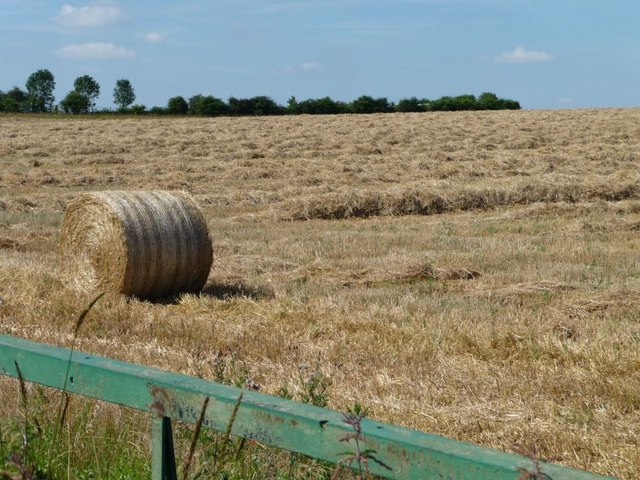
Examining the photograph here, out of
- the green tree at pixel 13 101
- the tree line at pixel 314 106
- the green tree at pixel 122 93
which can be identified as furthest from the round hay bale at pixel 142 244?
the green tree at pixel 122 93

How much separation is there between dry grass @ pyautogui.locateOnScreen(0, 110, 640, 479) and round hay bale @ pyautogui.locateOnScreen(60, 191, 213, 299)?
31cm

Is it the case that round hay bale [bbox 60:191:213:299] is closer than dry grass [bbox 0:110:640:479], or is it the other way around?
dry grass [bbox 0:110:640:479]

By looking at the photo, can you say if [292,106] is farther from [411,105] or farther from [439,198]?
[439,198]

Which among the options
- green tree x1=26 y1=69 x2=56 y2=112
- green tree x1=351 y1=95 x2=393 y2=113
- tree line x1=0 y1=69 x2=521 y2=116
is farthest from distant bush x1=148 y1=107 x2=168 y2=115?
green tree x1=26 y1=69 x2=56 y2=112

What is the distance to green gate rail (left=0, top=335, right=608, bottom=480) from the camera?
7.25 ft

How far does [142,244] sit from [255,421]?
6580 millimetres

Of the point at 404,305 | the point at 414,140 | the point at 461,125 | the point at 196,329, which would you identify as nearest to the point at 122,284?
the point at 196,329

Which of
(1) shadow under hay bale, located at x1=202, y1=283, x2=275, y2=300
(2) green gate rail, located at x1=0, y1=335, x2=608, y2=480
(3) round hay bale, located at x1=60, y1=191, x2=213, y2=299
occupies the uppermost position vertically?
(2) green gate rail, located at x1=0, y1=335, x2=608, y2=480

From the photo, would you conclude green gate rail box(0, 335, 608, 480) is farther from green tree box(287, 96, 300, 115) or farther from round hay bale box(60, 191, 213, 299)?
green tree box(287, 96, 300, 115)

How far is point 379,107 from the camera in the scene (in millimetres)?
71125

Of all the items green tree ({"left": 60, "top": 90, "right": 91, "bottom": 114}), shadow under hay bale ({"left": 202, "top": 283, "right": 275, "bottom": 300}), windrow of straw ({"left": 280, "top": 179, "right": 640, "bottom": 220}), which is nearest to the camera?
shadow under hay bale ({"left": 202, "top": 283, "right": 275, "bottom": 300})

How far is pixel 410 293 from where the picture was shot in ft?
30.5

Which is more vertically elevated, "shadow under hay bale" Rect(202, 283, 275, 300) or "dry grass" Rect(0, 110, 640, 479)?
"dry grass" Rect(0, 110, 640, 479)

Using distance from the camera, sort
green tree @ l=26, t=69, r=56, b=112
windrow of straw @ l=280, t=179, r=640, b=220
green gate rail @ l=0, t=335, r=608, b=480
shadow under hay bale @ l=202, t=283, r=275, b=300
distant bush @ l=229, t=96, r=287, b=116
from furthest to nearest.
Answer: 1. green tree @ l=26, t=69, r=56, b=112
2. distant bush @ l=229, t=96, r=287, b=116
3. windrow of straw @ l=280, t=179, r=640, b=220
4. shadow under hay bale @ l=202, t=283, r=275, b=300
5. green gate rail @ l=0, t=335, r=608, b=480
